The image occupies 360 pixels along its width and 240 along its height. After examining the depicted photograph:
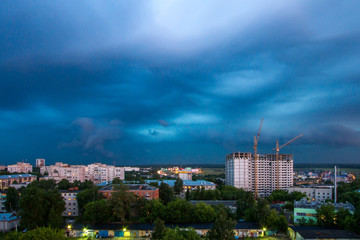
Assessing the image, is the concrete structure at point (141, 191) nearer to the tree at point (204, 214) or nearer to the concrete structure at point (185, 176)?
the tree at point (204, 214)

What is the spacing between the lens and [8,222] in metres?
19.6

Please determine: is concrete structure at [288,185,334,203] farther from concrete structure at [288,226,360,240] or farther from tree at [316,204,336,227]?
concrete structure at [288,226,360,240]

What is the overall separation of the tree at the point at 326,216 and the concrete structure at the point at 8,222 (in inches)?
759

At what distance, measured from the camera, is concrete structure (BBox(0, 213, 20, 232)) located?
19.4 metres

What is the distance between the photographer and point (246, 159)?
137 feet

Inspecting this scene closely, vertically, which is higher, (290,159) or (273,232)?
(290,159)

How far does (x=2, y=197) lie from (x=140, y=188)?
12794 mm

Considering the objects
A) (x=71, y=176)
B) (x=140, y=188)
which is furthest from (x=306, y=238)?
(x=71, y=176)

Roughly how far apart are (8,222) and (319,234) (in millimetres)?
19176

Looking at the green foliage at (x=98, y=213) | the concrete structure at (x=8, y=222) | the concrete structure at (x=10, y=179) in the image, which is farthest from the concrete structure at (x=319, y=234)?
the concrete structure at (x=10, y=179)

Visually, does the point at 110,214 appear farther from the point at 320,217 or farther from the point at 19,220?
the point at 320,217

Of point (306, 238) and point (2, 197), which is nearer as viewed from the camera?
point (306, 238)

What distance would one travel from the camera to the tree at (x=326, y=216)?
18.1m

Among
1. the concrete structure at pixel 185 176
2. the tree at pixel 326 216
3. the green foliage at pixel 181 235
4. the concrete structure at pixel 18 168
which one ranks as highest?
the green foliage at pixel 181 235
